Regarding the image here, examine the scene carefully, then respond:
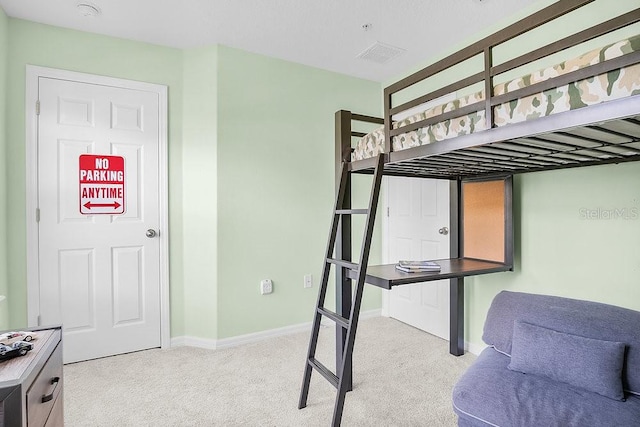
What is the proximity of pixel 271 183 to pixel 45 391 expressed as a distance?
225 cm

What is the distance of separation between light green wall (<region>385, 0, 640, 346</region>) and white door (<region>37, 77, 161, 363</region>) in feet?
9.25

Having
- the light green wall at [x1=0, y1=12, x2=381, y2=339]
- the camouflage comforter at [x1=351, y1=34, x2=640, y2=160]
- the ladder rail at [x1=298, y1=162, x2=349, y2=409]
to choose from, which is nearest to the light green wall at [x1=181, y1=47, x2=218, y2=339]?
the light green wall at [x1=0, y1=12, x2=381, y2=339]

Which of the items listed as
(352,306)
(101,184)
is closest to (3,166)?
(101,184)

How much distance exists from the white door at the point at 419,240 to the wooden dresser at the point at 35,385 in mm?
2798

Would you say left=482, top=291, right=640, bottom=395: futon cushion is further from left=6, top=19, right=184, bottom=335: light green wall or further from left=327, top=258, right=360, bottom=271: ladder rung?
left=6, top=19, right=184, bottom=335: light green wall

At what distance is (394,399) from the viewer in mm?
2135

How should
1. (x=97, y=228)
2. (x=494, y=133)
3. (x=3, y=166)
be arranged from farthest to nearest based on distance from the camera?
(x=97, y=228) < (x=3, y=166) < (x=494, y=133)

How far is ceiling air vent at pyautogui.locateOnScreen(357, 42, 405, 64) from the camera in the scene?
3006 millimetres

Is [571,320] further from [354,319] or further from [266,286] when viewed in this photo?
[266,286]

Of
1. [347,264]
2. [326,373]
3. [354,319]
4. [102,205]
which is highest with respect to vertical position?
[102,205]

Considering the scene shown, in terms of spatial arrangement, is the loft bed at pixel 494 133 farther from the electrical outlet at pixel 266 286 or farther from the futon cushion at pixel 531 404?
the electrical outlet at pixel 266 286

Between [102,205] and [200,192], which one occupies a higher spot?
[200,192]

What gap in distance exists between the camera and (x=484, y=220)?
268cm

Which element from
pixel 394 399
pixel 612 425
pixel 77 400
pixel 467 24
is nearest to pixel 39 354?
pixel 77 400
